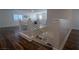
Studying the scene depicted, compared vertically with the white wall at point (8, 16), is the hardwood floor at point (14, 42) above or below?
below

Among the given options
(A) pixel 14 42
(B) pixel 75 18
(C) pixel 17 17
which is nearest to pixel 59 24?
(B) pixel 75 18

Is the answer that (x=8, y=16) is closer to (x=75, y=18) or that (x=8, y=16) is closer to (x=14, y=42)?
(x=14, y=42)

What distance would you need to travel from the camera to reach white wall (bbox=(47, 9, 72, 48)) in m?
2.24

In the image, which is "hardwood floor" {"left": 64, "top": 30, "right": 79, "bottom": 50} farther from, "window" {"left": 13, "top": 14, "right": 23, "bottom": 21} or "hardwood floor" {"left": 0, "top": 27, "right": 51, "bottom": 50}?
"window" {"left": 13, "top": 14, "right": 23, "bottom": 21}

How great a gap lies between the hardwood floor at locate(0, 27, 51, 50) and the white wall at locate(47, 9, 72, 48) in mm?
241

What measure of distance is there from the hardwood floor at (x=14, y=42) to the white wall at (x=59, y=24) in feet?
0.79

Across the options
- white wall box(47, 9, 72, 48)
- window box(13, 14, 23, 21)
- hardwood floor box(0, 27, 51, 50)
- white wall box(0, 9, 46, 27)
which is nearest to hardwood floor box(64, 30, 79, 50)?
white wall box(47, 9, 72, 48)

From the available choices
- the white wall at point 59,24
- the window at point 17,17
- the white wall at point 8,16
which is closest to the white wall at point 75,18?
the white wall at point 59,24

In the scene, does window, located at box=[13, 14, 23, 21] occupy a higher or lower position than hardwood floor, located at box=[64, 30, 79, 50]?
higher

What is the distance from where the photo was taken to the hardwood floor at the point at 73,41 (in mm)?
2268

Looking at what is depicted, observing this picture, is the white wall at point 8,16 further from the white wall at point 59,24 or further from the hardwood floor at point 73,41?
the hardwood floor at point 73,41

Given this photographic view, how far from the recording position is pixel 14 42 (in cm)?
229

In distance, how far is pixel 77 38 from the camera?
230 centimetres
